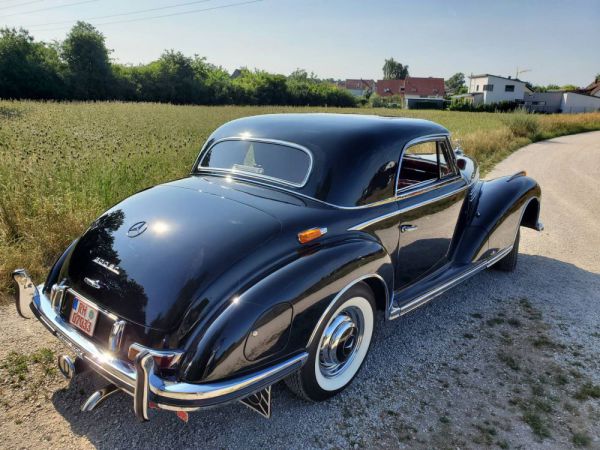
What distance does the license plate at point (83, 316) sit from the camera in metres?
2.38

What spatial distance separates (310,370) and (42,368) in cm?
190

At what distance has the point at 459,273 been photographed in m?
3.80

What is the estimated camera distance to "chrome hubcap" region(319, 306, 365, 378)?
263 centimetres

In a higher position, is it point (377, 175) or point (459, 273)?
point (377, 175)

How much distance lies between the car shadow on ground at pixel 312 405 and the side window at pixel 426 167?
48.3 inches

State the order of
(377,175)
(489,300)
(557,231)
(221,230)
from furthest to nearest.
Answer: (557,231), (489,300), (377,175), (221,230)

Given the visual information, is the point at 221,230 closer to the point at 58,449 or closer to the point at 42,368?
the point at 58,449

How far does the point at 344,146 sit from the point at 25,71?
36902 mm

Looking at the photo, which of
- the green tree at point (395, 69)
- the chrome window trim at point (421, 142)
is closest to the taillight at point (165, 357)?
the chrome window trim at point (421, 142)

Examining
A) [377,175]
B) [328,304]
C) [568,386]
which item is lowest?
[568,386]

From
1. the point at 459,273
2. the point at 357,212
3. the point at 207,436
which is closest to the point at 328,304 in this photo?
the point at 357,212

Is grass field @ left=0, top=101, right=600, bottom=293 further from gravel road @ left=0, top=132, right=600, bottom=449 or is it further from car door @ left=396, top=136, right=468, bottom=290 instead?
car door @ left=396, top=136, right=468, bottom=290

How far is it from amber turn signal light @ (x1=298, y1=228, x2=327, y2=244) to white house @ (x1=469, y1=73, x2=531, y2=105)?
7388 cm

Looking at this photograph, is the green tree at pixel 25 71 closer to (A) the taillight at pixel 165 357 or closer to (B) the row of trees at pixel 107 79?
(B) the row of trees at pixel 107 79
